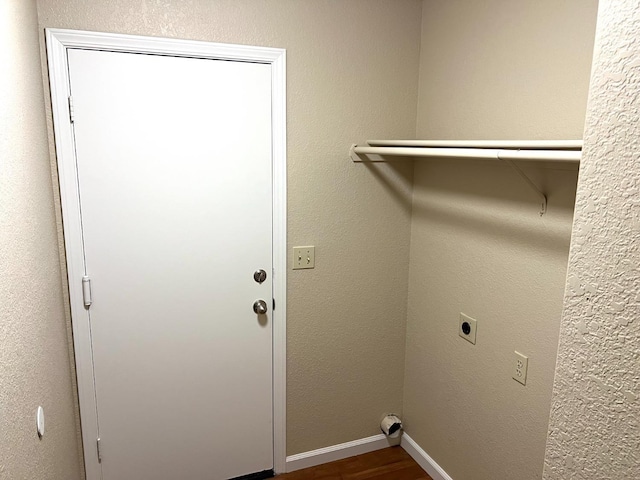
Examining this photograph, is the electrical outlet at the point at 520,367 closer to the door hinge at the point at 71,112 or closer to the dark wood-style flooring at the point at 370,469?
the dark wood-style flooring at the point at 370,469

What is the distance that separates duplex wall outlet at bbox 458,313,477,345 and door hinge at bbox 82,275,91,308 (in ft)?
5.22

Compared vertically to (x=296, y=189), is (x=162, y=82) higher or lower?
higher

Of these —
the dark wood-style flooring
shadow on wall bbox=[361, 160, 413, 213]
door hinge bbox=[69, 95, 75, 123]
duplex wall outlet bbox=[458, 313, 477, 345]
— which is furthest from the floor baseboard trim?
door hinge bbox=[69, 95, 75, 123]

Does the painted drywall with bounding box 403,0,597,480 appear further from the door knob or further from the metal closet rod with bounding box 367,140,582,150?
the door knob

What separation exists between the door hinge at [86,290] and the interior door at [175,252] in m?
0.02

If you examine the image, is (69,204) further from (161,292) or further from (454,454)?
(454,454)

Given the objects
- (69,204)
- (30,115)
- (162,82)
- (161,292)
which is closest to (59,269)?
(69,204)

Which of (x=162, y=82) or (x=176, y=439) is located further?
(x=176, y=439)

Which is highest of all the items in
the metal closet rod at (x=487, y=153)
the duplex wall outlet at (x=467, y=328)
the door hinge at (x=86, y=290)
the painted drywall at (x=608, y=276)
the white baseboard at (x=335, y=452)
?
the metal closet rod at (x=487, y=153)

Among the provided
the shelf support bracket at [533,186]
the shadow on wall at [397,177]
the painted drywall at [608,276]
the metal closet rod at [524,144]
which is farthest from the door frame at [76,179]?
the painted drywall at [608,276]

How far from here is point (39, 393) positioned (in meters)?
1.31

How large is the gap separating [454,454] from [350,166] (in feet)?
4.77

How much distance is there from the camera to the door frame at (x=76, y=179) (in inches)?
69.3

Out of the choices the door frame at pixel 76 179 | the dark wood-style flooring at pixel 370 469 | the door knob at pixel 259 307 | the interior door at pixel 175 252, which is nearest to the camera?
the door frame at pixel 76 179
